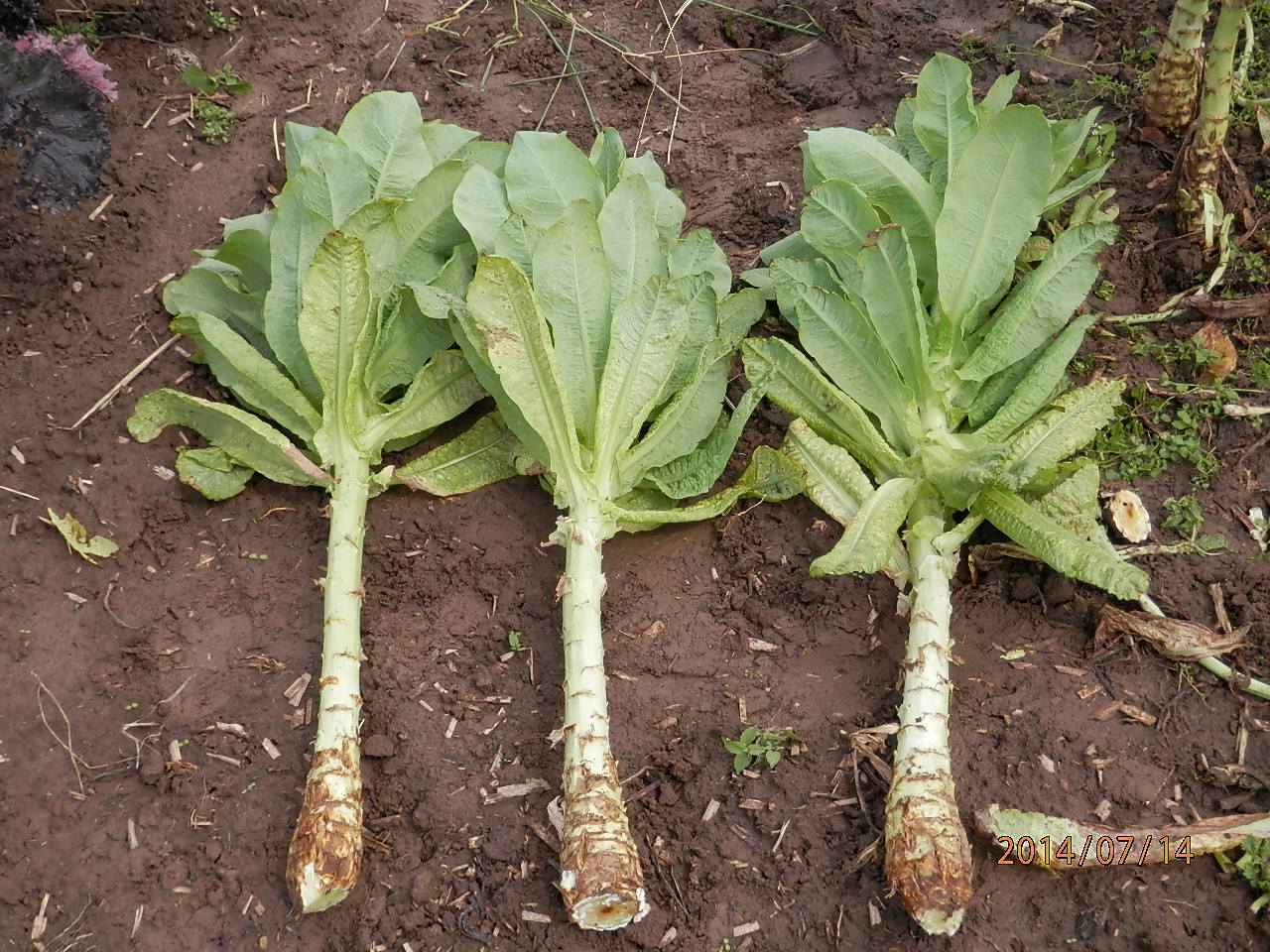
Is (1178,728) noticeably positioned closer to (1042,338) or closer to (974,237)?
(1042,338)

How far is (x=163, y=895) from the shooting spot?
9.20 feet

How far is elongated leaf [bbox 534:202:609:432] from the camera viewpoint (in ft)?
10.6

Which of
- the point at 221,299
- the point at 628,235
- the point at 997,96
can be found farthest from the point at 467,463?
the point at 997,96

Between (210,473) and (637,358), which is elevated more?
(637,358)

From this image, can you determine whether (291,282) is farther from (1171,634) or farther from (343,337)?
(1171,634)

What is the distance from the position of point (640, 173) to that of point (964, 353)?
4.20 feet

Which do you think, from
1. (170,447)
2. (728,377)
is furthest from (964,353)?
(170,447)

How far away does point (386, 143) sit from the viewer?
12.3 ft

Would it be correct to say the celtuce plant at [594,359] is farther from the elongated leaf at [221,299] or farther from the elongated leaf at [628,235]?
the elongated leaf at [221,299]

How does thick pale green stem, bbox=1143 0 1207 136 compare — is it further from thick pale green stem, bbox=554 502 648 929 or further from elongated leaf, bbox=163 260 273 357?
elongated leaf, bbox=163 260 273 357

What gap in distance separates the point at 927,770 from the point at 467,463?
5.65 ft

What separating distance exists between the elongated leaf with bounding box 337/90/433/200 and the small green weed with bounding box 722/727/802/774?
2.16 m

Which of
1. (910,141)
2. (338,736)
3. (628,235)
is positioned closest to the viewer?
(338,736)

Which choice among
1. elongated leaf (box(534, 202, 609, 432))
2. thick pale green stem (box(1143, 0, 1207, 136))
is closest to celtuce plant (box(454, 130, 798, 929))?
elongated leaf (box(534, 202, 609, 432))
